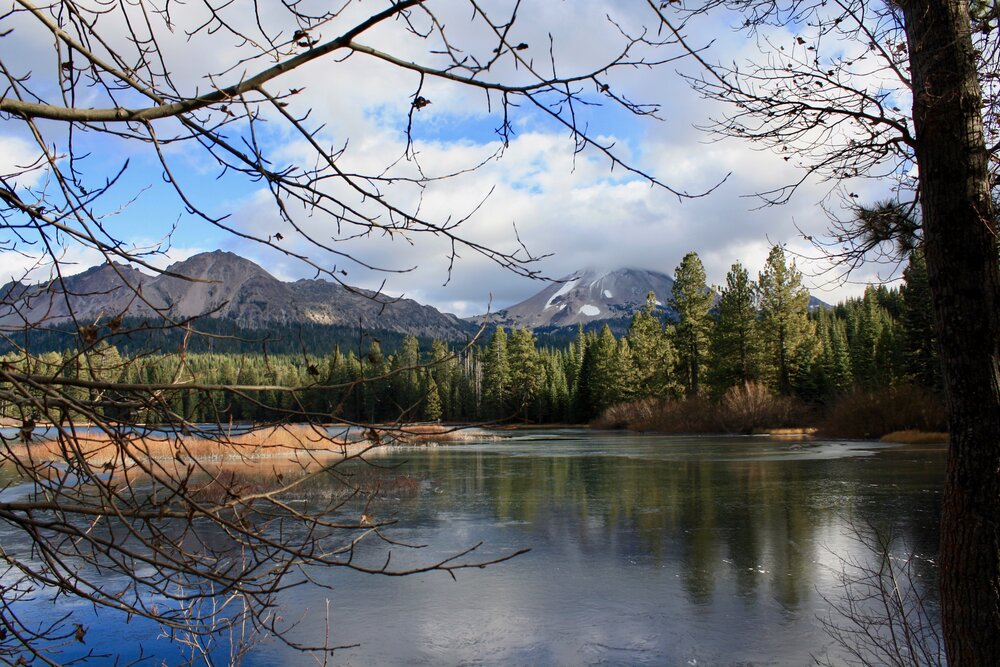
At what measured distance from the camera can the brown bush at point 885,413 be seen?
1199 inches

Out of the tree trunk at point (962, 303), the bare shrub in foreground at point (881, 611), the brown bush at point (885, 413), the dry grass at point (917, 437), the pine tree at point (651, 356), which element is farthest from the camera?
the pine tree at point (651, 356)

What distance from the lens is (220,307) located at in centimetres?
201

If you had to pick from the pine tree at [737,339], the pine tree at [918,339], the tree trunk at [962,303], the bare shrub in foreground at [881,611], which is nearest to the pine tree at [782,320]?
the pine tree at [737,339]

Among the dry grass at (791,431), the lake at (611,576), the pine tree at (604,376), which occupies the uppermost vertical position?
the pine tree at (604,376)

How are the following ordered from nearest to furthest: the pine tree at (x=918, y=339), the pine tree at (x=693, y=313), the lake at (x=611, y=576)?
the lake at (x=611, y=576)
the pine tree at (x=918, y=339)
the pine tree at (x=693, y=313)

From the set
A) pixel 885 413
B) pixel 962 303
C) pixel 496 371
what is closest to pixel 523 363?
pixel 496 371

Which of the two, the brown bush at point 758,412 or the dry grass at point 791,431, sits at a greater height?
the brown bush at point 758,412

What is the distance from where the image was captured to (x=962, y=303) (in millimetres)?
3412

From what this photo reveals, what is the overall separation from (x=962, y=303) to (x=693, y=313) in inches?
1881

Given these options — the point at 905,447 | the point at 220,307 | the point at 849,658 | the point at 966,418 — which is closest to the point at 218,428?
the point at 220,307

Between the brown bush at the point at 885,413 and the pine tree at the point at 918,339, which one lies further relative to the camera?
the pine tree at the point at 918,339

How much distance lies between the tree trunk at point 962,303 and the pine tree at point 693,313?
47.1 metres

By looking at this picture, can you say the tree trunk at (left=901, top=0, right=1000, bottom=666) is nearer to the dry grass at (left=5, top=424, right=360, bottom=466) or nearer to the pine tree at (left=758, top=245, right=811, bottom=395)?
the dry grass at (left=5, top=424, right=360, bottom=466)

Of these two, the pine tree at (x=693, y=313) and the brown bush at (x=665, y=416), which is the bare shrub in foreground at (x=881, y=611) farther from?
the pine tree at (x=693, y=313)
